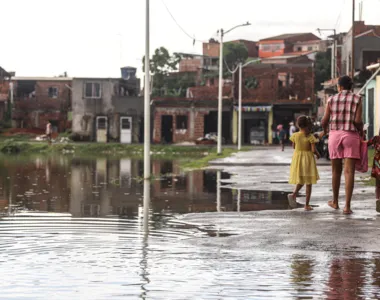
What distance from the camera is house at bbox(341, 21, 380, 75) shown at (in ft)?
220

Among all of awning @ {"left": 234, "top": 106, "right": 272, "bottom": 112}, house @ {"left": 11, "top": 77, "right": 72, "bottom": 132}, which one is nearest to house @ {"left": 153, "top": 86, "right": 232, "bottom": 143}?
awning @ {"left": 234, "top": 106, "right": 272, "bottom": 112}

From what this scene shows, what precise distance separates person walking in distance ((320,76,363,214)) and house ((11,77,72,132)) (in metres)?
80.5

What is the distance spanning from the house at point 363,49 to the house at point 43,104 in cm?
3052

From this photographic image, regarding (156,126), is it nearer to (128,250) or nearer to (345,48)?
(345,48)

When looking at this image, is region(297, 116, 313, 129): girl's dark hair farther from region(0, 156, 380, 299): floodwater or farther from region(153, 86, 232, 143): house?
region(153, 86, 232, 143): house

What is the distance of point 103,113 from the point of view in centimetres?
8619

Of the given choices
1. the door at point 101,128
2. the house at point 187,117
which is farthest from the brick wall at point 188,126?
the door at point 101,128

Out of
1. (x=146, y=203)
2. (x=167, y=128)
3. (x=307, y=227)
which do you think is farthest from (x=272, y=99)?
(x=307, y=227)

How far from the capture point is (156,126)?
84000 mm

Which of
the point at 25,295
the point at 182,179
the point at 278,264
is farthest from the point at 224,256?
the point at 182,179

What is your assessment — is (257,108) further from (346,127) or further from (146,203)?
(346,127)

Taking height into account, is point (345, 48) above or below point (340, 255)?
above

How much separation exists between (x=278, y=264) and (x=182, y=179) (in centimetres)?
1788

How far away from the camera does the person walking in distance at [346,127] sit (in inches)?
571
